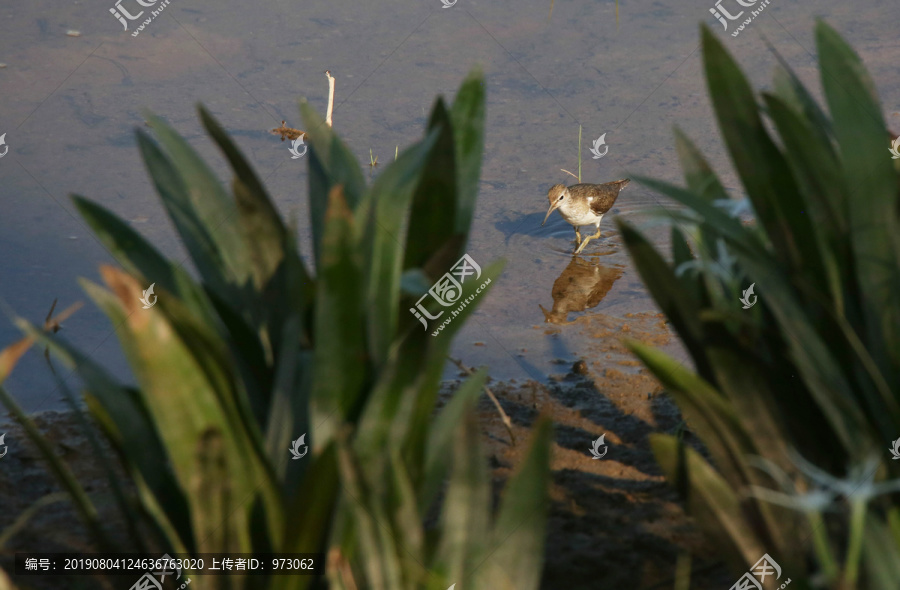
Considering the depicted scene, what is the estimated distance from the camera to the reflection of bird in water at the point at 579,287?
441 cm

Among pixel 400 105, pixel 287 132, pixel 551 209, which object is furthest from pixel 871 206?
pixel 400 105

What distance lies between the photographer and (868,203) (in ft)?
5.32

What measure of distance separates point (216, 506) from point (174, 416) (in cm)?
20

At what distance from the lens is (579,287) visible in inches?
182

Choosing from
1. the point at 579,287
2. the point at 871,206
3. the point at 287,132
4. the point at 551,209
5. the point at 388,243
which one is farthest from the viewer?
A: the point at 287,132

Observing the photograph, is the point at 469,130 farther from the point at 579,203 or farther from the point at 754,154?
the point at 579,203

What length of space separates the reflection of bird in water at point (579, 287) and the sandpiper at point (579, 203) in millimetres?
224

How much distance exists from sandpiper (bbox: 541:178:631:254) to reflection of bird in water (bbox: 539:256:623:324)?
22cm

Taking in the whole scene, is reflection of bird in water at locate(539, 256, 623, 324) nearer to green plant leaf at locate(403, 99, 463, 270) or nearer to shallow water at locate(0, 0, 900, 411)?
shallow water at locate(0, 0, 900, 411)

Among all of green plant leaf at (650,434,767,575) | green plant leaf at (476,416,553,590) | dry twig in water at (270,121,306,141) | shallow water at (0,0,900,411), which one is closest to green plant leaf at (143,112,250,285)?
green plant leaf at (476,416,553,590)

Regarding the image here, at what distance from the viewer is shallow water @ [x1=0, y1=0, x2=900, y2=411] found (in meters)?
4.46

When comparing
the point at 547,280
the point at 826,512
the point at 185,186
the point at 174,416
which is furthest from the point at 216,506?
the point at 547,280

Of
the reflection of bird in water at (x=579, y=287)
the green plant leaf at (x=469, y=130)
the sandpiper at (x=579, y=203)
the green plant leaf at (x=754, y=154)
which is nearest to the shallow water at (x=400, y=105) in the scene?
the reflection of bird in water at (x=579, y=287)

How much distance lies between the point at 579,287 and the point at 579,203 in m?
0.56
